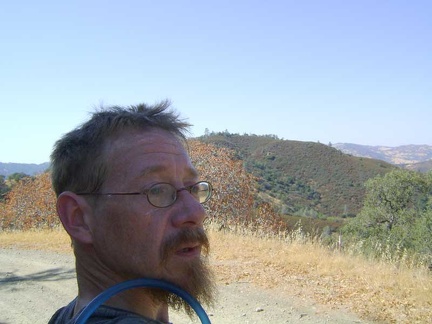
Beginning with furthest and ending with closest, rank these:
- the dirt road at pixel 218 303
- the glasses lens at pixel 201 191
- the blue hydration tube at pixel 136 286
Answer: the dirt road at pixel 218 303, the glasses lens at pixel 201 191, the blue hydration tube at pixel 136 286

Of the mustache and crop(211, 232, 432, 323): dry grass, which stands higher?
the mustache

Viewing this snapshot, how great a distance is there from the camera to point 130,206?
1282 mm

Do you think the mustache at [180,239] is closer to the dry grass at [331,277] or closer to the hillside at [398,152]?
the dry grass at [331,277]

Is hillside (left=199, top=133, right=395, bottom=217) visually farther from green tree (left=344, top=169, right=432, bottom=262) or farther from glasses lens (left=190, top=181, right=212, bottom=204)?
glasses lens (left=190, top=181, right=212, bottom=204)

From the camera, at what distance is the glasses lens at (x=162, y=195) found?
130 centimetres

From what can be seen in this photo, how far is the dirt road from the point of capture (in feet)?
17.0

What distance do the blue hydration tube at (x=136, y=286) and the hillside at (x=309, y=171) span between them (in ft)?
143

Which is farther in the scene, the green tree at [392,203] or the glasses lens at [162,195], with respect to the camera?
the green tree at [392,203]

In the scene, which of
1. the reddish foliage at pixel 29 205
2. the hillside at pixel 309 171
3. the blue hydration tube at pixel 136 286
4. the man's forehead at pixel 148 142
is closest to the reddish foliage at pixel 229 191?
the reddish foliage at pixel 29 205

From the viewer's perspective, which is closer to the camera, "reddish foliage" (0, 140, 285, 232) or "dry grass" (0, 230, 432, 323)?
"dry grass" (0, 230, 432, 323)

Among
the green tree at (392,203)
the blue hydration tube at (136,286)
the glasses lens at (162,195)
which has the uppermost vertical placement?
the glasses lens at (162,195)

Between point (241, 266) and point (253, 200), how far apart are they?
18.9 ft

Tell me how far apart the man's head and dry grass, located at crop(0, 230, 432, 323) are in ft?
14.3

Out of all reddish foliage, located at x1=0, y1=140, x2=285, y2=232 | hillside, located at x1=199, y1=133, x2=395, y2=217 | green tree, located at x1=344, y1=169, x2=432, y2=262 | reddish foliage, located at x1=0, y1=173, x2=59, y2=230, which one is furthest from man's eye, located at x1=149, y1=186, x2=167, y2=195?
hillside, located at x1=199, y1=133, x2=395, y2=217
